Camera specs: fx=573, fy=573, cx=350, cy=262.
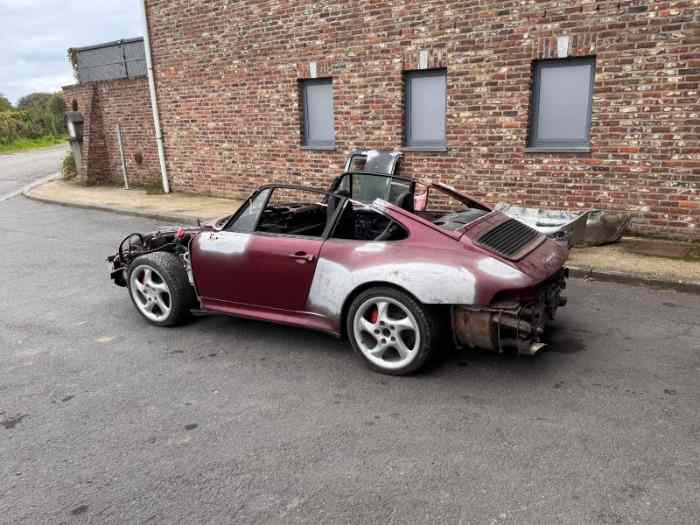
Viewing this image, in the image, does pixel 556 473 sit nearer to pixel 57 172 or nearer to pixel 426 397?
pixel 426 397

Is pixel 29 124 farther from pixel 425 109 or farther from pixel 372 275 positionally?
pixel 372 275

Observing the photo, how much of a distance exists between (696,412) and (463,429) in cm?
151

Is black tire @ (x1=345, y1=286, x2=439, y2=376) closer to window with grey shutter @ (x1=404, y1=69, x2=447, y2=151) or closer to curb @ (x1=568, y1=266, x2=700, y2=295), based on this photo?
curb @ (x1=568, y1=266, x2=700, y2=295)

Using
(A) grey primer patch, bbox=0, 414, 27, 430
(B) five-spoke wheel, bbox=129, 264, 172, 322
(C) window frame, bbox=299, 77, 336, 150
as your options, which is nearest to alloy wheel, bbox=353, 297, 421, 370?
(B) five-spoke wheel, bbox=129, 264, 172, 322

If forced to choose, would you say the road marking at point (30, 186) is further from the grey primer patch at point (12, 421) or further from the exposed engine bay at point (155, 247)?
the grey primer patch at point (12, 421)

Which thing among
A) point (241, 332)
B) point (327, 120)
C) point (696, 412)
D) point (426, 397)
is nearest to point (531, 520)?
point (426, 397)

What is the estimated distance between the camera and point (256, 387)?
4.21 metres

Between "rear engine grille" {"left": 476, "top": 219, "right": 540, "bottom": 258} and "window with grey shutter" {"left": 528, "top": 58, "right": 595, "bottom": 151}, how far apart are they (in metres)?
4.27

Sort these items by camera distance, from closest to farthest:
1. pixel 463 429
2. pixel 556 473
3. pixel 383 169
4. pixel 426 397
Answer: pixel 556 473
pixel 463 429
pixel 426 397
pixel 383 169

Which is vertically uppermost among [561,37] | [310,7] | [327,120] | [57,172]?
[310,7]

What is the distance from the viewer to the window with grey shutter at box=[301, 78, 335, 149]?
11.0m

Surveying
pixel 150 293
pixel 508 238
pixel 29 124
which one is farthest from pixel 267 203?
pixel 29 124

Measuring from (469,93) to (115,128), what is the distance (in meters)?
11.1

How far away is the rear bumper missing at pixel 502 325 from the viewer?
3875mm
